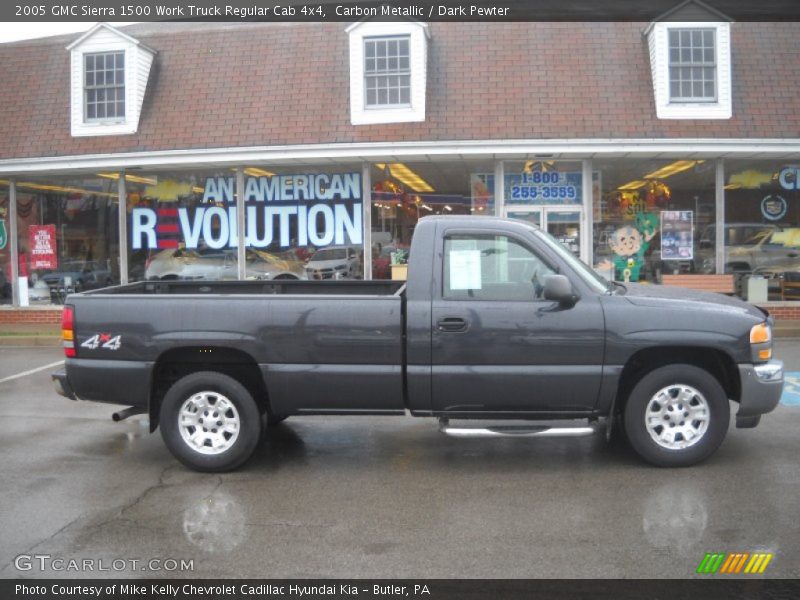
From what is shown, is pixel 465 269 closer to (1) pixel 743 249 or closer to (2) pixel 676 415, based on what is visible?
(2) pixel 676 415

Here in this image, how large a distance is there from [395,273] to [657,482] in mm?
10295

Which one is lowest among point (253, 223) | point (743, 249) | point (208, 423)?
point (208, 423)

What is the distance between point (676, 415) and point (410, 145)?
9.57 metres

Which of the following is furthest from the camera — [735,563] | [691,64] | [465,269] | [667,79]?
[691,64]

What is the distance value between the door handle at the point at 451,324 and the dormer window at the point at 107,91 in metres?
12.4

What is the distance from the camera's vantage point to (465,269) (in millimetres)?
6723

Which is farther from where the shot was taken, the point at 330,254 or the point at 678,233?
the point at 330,254

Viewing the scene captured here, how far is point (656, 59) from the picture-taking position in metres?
15.6

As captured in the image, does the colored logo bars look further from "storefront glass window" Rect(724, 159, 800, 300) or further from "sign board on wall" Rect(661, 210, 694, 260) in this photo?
"storefront glass window" Rect(724, 159, 800, 300)

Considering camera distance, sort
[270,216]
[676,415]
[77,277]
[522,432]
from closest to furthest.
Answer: [522,432], [676,415], [270,216], [77,277]

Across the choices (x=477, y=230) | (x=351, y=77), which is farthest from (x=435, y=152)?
(x=477, y=230)

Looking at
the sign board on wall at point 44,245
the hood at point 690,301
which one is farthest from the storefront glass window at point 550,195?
the hood at point 690,301

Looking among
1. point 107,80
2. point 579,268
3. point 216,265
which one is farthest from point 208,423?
point 107,80
